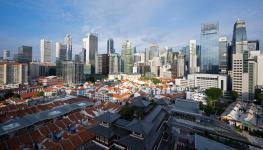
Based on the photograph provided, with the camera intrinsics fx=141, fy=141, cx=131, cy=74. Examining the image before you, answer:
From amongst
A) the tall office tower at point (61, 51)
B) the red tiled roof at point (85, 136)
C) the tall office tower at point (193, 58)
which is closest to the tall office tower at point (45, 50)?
the tall office tower at point (61, 51)

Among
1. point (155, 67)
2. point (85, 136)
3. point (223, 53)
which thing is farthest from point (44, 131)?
point (155, 67)

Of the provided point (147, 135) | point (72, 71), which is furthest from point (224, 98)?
point (72, 71)

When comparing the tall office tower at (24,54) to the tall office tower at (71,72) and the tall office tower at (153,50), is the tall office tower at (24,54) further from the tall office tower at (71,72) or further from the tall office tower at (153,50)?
the tall office tower at (153,50)

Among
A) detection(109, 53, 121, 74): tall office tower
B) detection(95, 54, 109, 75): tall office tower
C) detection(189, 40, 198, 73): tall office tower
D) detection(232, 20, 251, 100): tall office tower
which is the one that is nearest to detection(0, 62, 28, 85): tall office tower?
detection(95, 54, 109, 75): tall office tower

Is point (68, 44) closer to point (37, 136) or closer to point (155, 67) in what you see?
point (155, 67)

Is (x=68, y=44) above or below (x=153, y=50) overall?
above

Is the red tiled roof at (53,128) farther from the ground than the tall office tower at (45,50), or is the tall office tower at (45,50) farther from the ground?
the tall office tower at (45,50)
